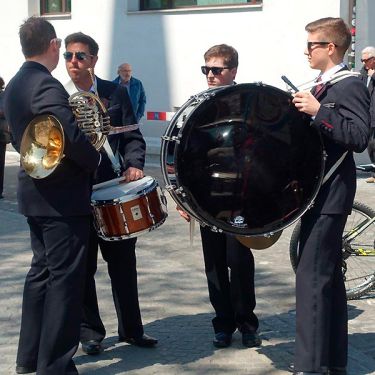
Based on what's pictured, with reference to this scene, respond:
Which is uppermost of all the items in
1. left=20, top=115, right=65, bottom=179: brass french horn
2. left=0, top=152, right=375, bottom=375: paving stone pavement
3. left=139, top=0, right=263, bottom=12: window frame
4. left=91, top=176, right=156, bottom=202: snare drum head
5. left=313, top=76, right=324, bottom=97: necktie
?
Result: left=139, top=0, right=263, bottom=12: window frame

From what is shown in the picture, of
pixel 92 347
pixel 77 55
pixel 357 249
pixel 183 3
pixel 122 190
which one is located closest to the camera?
pixel 122 190

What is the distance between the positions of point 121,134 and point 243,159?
1.15 m

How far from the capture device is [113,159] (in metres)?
5.35

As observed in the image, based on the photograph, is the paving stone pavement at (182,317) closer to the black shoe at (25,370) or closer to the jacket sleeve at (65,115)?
the black shoe at (25,370)

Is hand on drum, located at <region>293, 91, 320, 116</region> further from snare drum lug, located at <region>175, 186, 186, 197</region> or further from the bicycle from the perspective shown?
the bicycle

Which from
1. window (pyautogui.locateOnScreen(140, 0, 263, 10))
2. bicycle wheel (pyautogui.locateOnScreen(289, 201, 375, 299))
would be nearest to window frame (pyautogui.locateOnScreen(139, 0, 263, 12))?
window (pyautogui.locateOnScreen(140, 0, 263, 10))

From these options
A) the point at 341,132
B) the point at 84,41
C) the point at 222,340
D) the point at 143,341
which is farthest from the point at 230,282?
the point at 84,41

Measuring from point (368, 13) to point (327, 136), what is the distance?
9.54m

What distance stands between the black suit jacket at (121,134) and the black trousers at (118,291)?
16.5 inches

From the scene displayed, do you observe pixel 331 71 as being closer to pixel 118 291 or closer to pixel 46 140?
pixel 46 140

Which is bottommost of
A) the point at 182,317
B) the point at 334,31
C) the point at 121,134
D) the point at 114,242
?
the point at 182,317

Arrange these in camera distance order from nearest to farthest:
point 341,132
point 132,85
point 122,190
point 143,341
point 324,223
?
point 341,132 < point 324,223 < point 122,190 < point 143,341 < point 132,85

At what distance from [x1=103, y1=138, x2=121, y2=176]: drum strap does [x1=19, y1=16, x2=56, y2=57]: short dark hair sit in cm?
67

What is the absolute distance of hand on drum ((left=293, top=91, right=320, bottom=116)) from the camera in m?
4.56
